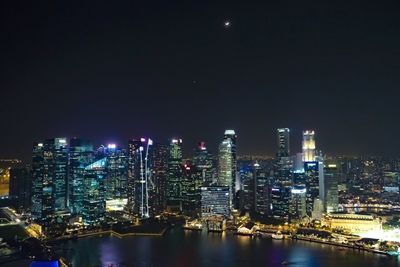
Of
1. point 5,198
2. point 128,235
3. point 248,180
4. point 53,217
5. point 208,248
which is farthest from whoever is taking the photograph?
point 248,180

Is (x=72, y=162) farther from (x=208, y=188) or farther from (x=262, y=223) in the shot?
(x=262, y=223)

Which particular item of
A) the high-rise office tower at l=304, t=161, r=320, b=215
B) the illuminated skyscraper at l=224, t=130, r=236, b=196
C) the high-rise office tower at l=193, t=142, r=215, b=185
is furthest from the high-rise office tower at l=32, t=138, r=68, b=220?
the high-rise office tower at l=304, t=161, r=320, b=215

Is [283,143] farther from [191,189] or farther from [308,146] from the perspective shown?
[191,189]

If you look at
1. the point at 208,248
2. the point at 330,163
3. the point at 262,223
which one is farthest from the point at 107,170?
the point at 330,163

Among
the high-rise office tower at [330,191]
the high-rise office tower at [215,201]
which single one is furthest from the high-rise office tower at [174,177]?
the high-rise office tower at [330,191]

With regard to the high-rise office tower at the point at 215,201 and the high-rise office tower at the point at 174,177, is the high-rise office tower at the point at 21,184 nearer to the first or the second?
the high-rise office tower at the point at 174,177
